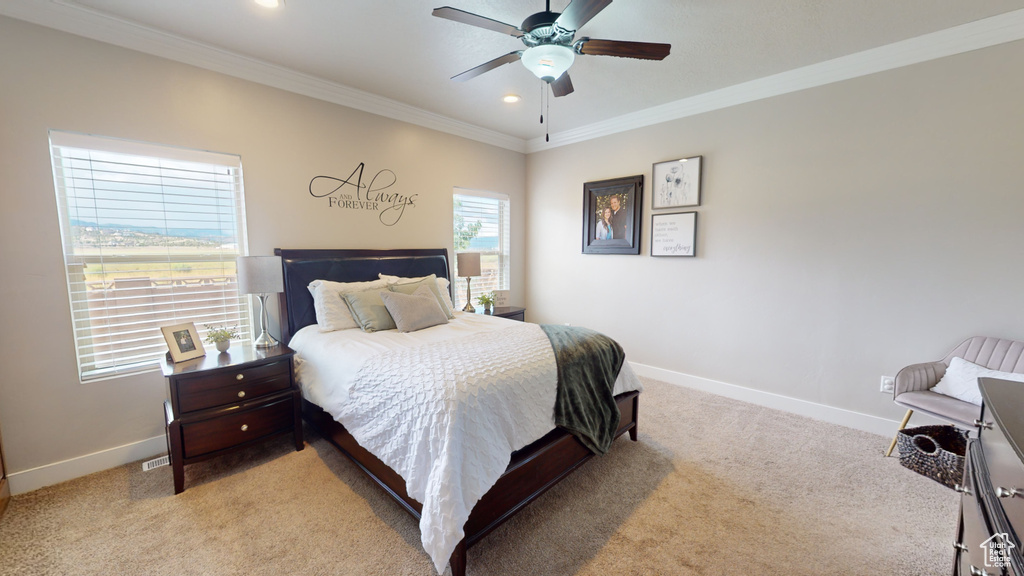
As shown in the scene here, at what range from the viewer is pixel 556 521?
1.94 meters

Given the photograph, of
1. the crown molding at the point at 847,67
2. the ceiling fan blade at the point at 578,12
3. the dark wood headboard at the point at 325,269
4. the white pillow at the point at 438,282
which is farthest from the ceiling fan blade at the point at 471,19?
the crown molding at the point at 847,67

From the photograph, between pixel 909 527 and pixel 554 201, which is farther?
pixel 554 201

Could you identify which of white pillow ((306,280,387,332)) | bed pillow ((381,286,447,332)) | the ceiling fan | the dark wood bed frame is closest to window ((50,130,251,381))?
the dark wood bed frame

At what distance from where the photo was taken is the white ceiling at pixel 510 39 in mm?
2145

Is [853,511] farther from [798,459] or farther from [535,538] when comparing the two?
[535,538]

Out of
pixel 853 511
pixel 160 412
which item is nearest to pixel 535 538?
pixel 853 511

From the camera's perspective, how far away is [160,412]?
2.57 m

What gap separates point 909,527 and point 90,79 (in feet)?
16.9

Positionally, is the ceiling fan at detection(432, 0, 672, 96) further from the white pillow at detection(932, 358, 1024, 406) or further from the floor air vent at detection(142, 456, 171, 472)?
the floor air vent at detection(142, 456, 171, 472)

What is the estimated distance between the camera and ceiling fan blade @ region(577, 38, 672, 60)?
1.90m

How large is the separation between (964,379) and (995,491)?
6.81 feet

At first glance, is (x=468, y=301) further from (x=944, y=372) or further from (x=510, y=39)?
(x=944, y=372)

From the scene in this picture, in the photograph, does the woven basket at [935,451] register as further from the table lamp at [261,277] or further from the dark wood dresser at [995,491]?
the table lamp at [261,277]

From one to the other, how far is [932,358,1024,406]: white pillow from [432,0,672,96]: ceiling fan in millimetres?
2612
